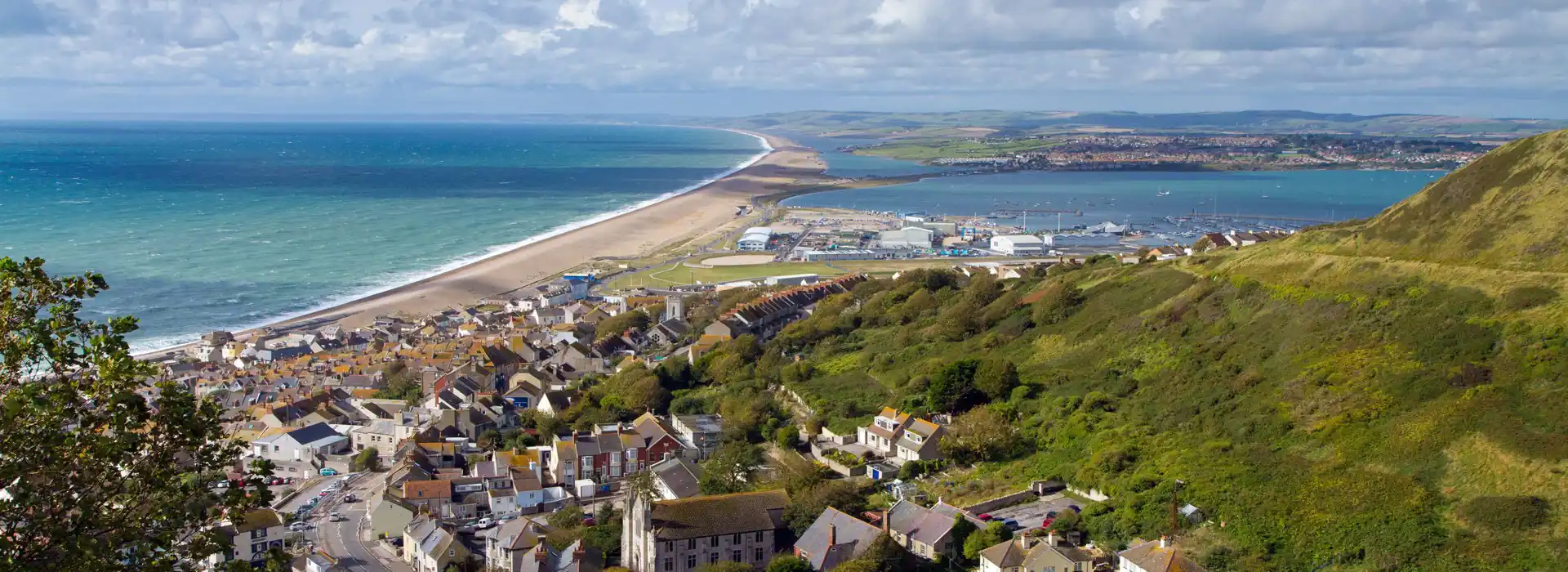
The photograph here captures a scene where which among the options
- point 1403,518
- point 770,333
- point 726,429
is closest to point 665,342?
point 770,333

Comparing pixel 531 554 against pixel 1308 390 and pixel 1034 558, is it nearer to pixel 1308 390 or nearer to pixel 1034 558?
pixel 1034 558

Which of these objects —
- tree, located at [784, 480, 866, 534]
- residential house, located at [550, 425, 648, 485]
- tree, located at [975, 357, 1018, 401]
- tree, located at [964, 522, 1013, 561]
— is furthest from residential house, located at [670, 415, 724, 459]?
tree, located at [964, 522, 1013, 561]

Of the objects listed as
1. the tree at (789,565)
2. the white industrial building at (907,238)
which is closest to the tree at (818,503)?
the tree at (789,565)

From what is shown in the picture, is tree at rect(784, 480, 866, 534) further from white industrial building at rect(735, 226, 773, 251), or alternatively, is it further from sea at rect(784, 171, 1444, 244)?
sea at rect(784, 171, 1444, 244)

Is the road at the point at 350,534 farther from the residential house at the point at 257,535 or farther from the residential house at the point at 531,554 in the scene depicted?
the residential house at the point at 531,554

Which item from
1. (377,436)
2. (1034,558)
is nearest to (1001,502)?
Answer: (1034,558)
